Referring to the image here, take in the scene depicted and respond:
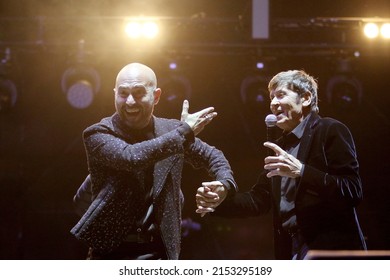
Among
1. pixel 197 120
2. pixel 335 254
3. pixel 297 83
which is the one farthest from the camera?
pixel 297 83

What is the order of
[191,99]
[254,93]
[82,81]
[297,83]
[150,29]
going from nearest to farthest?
1. [297,83]
2. [150,29]
3. [82,81]
4. [254,93]
5. [191,99]

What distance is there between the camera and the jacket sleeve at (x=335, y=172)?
200 cm

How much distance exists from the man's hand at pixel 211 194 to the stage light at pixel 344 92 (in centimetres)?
274

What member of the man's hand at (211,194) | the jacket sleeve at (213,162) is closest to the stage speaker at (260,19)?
the jacket sleeve at (213,162)

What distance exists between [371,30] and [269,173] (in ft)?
9.55

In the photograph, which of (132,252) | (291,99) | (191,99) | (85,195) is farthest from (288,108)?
(191,99)

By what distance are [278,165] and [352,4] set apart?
10.1ft

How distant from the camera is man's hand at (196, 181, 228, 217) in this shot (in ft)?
7.33

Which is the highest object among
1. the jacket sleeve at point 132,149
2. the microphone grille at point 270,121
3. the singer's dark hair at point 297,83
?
the singer's dark hair at point 297,83

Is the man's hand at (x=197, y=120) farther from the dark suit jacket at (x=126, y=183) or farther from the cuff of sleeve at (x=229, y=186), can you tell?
the cuff of sleeve at (x=229, y=186)

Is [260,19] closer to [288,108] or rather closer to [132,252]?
[288,108]

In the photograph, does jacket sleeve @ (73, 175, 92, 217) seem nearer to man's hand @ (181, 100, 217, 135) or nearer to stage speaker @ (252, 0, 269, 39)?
man's hand @ (181, 100, 217, 135)

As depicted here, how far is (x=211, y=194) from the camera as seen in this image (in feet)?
7.32

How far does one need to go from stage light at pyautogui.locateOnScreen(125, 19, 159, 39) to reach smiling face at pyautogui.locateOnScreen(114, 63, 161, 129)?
2207 mm
